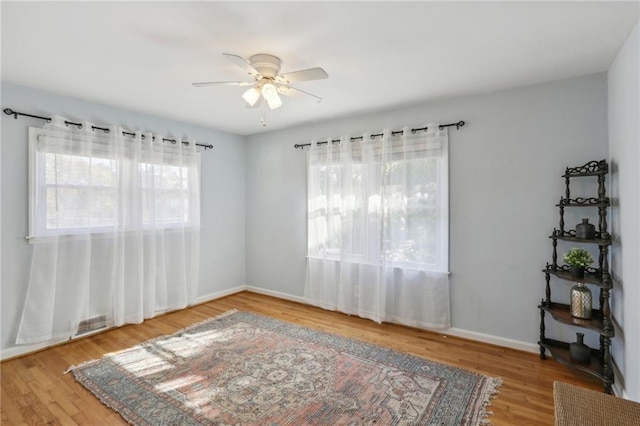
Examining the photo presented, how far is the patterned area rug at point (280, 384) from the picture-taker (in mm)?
2053

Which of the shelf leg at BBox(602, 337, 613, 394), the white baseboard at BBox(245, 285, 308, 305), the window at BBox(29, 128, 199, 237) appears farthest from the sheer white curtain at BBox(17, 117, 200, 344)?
the shelf leg at BBox(602, 337, 613, 394)

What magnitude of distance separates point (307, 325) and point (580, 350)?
2.58 m

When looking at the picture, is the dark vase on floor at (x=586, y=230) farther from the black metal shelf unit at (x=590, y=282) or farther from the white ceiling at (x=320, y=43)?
the white ceiling at (x=320, y=43)

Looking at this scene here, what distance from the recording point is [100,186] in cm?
337

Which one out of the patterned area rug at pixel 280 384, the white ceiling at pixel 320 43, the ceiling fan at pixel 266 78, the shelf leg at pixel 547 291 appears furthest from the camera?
the shelf leg at pixel 547 291

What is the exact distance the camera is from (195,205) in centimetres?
429

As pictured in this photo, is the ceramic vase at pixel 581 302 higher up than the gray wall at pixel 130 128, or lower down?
lower down

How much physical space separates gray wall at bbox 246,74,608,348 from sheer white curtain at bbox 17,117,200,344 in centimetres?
294

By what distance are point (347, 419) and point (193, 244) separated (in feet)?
10.2

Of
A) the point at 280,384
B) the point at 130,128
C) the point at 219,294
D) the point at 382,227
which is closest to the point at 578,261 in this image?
the point at 382,227

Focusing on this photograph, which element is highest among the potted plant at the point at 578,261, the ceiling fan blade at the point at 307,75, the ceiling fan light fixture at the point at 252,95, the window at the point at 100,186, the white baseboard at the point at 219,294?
the ceiling fan blade at the point at 307,75

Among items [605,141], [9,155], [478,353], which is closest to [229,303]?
[9,155]

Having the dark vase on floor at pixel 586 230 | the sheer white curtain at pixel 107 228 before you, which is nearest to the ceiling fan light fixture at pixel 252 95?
the sheer white curtain at pixel 107 228

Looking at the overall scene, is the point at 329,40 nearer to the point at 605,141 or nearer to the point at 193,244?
the point at 605,141
